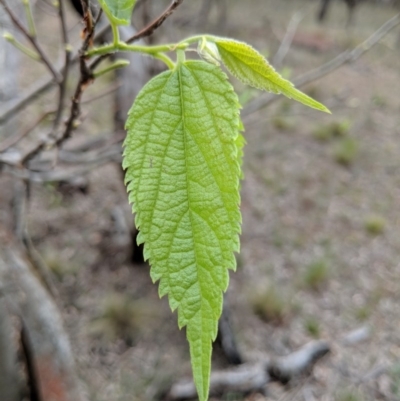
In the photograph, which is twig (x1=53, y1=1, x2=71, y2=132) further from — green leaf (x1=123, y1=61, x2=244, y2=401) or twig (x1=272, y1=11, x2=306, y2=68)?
twig (x1=272, y1=11, x2=306, y2=68)

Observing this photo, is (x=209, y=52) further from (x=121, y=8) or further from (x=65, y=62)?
(x=65, y=62)

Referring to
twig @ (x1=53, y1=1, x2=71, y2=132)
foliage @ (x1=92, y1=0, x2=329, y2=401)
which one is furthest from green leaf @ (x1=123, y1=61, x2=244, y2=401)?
twig @ (x1=53, y1=1, x2=71, y2=132)

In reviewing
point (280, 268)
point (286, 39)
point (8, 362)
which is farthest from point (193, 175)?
point (280, 268)

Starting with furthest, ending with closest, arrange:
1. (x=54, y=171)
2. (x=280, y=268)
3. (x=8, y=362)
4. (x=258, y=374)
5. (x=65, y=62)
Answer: (x=280, y=268)
(x=258, y=374)
(x=54, y=171)
(x=8, y=362)
(x=65, y=62)

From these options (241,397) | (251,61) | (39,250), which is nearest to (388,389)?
(241,397)

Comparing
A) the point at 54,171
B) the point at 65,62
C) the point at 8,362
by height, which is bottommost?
the point at 8,362

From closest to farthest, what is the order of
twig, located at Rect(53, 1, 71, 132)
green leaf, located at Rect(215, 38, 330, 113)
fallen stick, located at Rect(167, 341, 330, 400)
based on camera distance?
green leaf, located at Rect(215, 38, 330, 113) < twig, located at Rect(53, 1, 71, 132) < fallen stick, located at Rect(167, 341, 330, 400)
